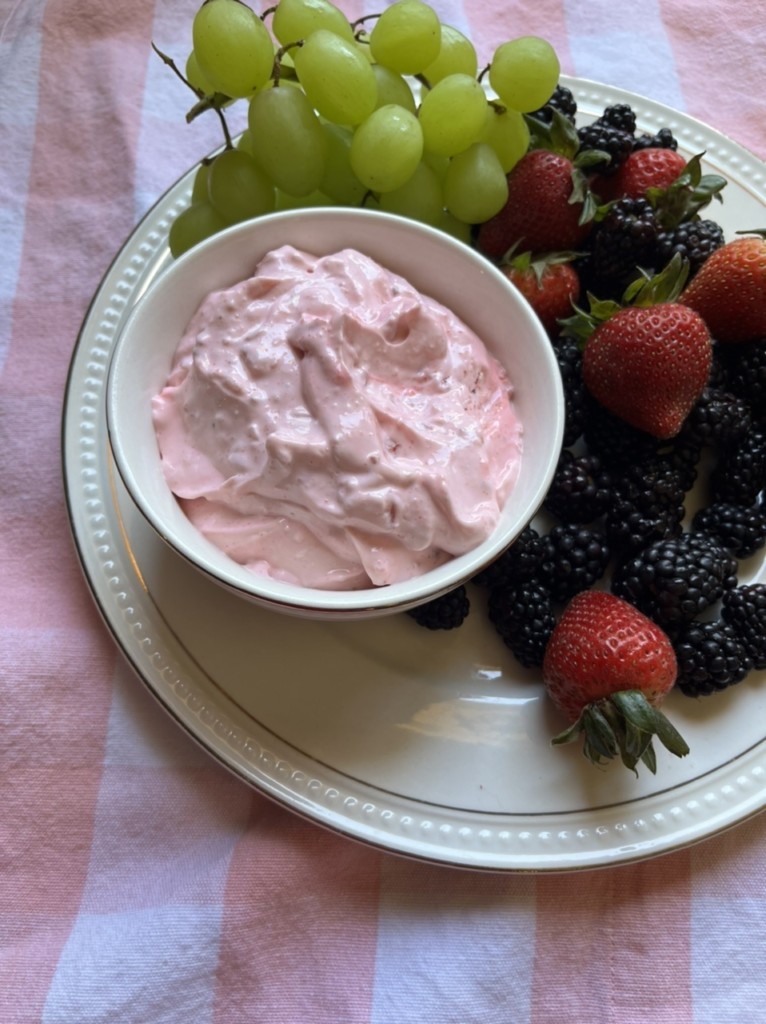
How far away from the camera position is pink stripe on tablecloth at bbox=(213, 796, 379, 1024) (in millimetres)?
1253

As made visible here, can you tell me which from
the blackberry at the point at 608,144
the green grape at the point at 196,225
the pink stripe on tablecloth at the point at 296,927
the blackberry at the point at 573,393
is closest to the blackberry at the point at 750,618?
the blackberry at the point at 573,393

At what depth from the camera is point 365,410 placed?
1145 millimetres

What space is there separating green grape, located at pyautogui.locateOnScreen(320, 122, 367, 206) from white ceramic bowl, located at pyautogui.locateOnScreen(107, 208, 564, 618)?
15cm

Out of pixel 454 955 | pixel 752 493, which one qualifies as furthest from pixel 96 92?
pixel 454 955

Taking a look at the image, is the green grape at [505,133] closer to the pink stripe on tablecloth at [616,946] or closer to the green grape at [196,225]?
the green grape at [196,225]

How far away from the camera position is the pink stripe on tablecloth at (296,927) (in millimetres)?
1253

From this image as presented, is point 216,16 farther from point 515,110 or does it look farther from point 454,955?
point 454,955

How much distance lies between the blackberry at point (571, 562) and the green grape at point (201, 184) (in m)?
0.81

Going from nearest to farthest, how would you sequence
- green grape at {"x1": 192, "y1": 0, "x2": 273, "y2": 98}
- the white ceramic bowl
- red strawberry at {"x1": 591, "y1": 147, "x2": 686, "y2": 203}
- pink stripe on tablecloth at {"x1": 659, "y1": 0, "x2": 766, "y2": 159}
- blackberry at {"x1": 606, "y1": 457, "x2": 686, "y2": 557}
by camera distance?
1. the white ceramic bowl
2. green grape at {"x1": 192, "y1": 0, "x2": 273, "y2": 98}
3. blackberry at {"x1": 606, "y1": 457, "x2": 686, "y2": 557}
4. red strawberry at {"x1": 591, "y1": 147, "x2": 686, "y2": 203}
5. pink stripe on tablecloth at {"x1": 659, "y1": 0, "x2": 766, "y2": 159}

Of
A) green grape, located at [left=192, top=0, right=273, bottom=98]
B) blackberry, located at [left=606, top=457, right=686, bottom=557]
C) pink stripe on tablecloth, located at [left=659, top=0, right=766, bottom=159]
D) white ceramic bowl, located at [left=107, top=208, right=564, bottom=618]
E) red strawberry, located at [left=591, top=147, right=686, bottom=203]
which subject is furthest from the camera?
pink stripe on tablecloth, located at [left=659, top=0, right=766, bottom=159]

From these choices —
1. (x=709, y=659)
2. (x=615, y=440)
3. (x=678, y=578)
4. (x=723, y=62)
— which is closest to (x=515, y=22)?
(x=723, y=62)

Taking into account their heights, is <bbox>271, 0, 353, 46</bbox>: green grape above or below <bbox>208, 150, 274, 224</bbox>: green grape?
above

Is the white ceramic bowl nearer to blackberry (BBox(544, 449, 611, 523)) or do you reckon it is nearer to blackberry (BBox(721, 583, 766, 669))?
blackberry (BBox(544, 449, 611, 523))

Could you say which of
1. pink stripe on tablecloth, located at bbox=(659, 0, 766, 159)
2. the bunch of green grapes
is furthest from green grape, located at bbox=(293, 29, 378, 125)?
pink stripe on tablecloth, located at bbox=(659, 0, 766, 159)
